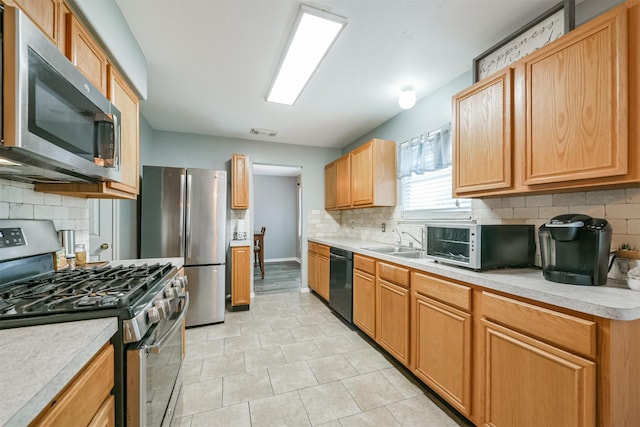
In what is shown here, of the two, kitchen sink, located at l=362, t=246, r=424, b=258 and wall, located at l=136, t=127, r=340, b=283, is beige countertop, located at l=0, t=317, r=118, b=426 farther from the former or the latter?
wall, located at l=136, t=127, r=340, b=283

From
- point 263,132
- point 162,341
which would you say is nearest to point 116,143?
point 162,341

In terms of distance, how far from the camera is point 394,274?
216cm

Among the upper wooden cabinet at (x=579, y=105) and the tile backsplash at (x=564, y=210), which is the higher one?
the upper wooden cabinet at (x=579, y=105)

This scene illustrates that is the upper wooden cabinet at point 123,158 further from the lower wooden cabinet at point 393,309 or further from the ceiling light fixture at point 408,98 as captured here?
the ceiling light fixture at point 408,98

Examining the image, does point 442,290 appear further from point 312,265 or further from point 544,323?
point 312,265

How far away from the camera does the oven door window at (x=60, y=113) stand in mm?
839

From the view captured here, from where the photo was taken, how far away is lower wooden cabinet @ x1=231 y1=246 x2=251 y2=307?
344 cm

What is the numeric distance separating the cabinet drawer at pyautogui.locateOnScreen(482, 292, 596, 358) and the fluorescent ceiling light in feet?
6.15

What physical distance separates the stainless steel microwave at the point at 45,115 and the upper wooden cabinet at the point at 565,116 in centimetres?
218

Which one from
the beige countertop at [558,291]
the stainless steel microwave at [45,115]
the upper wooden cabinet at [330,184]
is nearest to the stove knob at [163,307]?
the stainless steel microwave at [45,115]

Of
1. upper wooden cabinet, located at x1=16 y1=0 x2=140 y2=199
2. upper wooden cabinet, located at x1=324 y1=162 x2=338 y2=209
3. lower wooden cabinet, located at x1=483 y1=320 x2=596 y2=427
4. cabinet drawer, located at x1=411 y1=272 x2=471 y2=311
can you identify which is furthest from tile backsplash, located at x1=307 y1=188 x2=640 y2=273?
upper wooden cabinet, located at x1=16 y1=0 x2=140 y2=199

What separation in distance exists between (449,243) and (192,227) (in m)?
2.73

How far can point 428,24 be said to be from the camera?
1693 millimetres

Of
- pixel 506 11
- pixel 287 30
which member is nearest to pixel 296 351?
pixel 287 30
